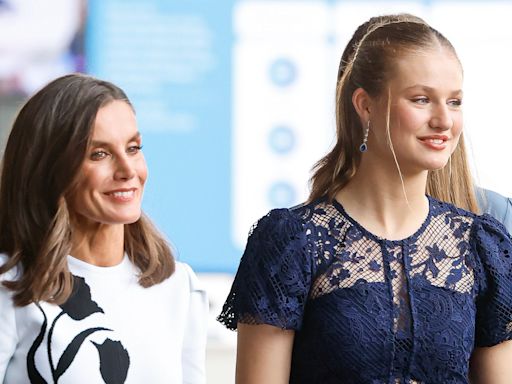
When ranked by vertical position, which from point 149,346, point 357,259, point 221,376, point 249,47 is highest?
point 249,47

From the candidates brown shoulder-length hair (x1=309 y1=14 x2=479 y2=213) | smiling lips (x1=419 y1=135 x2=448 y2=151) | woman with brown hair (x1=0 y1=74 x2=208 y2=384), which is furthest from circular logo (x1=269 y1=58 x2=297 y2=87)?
smiling lips (x1=419 y1=135 x2=448 y2=151)

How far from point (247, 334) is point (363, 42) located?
1.98 ft

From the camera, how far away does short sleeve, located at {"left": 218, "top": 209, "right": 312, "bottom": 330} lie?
2.10 m

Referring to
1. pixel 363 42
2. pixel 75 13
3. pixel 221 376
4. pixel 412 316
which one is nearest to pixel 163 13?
pixel 75 13

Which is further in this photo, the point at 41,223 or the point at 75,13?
the point at 75,13

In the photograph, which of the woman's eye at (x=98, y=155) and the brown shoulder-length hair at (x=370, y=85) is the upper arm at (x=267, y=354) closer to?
the brown shoulder-length hair at (x=370, y=85)

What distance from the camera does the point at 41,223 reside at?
2.25 meters

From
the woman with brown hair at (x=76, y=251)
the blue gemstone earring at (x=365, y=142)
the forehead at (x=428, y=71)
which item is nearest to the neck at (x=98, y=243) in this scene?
the woman with brown hair at (x=76, y=251)

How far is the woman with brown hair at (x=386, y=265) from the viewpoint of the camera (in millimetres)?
2074

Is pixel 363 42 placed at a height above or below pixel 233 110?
above

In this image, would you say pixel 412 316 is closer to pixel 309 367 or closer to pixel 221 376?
pixel 309 367

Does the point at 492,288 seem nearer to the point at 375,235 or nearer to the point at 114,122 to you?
the point at 375,235

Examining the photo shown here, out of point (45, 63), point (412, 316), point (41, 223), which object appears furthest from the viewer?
point (45, 63)

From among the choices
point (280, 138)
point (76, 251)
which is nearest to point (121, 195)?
point (76, 251)
